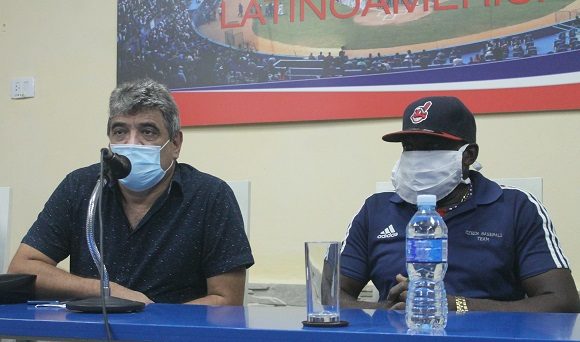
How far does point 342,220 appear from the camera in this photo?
305 cm

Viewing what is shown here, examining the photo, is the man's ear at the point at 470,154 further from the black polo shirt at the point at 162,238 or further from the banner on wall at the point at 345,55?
the banner on wall at the point at 345,55

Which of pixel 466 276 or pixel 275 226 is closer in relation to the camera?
pixel 466 276

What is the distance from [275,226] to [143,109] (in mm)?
1095

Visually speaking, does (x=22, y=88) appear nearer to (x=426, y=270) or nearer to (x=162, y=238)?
(x=162, y=238)

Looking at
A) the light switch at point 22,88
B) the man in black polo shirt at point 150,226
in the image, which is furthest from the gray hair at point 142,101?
the light switch at point 22,88

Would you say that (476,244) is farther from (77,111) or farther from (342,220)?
(77,111)

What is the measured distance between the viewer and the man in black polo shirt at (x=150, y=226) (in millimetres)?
2119

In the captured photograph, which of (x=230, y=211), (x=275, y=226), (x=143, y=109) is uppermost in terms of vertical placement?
(x=143, y=109)

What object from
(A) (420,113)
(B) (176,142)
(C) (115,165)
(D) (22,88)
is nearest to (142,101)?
(B) (176,142)

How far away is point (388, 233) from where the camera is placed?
6.90ft

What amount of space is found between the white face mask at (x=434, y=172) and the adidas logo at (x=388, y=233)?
0.37 ft

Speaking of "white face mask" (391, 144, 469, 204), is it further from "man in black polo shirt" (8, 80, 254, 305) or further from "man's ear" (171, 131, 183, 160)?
"man's ear" (171, 131, 183, 160)

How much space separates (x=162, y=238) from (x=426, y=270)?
90cm

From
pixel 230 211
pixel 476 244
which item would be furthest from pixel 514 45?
pixel 230 211
